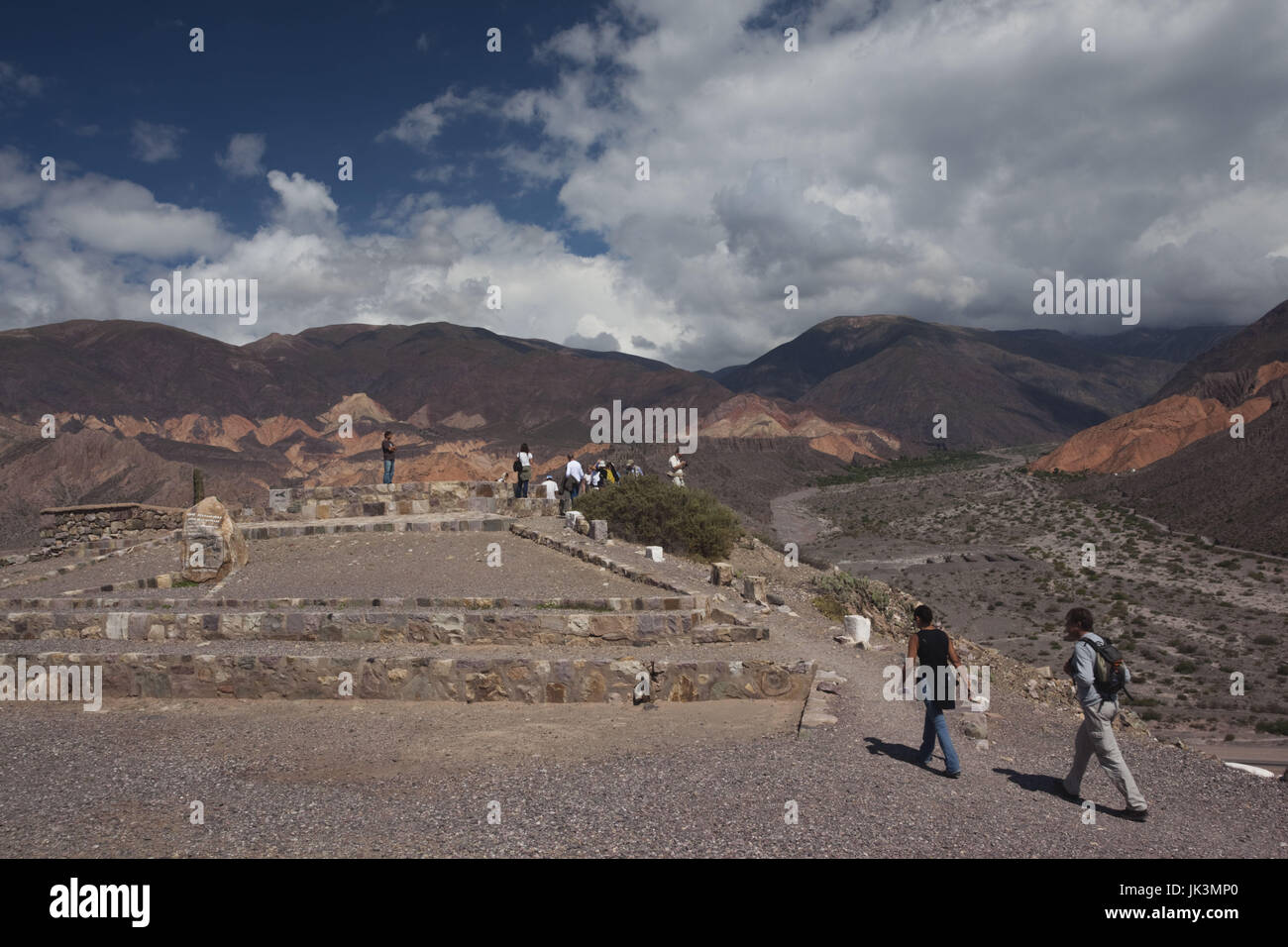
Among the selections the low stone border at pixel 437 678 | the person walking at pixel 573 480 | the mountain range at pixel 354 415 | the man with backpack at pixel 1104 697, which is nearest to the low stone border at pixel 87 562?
the low stone border at pixel 437 678

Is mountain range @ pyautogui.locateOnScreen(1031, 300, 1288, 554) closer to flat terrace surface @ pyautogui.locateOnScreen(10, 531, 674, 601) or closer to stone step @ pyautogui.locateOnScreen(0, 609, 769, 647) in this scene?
flat terrace surface @ pyautogui.locateOnScreen(10, 531, 674, 601)

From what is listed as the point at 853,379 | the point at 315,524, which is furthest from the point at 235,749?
the point at 853,379

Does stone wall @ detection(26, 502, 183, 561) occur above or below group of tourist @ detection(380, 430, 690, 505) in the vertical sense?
below

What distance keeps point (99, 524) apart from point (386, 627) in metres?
15.4

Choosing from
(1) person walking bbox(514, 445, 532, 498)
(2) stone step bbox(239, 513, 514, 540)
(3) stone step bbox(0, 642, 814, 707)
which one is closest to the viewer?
(3) stone step bbox(0, 642, 814, 707)

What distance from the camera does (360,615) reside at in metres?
10.2

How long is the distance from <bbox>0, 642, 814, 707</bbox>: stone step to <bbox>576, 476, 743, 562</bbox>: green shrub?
10896 mm

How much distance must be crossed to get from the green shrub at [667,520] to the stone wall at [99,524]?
11.0m

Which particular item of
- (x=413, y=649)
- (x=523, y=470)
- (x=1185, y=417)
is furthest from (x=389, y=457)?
(x=1185, y=417)

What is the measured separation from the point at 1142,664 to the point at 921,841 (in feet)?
55.8

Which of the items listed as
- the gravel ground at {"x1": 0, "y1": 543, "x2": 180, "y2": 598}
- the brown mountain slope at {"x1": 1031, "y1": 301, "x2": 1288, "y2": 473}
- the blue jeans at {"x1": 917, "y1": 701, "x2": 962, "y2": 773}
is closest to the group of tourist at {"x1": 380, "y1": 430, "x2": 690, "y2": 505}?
the gravel ground at {"x1": 0, "y1": 543, "x2": 180, "y2": 598}

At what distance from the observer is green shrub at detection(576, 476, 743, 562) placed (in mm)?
19875

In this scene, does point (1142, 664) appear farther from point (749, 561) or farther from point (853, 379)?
point (853, 379)

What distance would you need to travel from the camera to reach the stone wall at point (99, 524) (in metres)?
21.1
